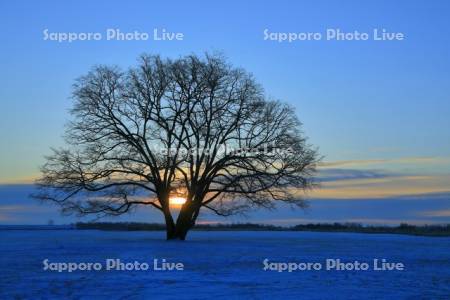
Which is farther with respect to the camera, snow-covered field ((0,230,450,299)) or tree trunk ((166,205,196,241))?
tree trunk ((166,205,196,241))

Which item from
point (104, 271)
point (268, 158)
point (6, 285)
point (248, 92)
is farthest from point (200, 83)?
point (6, 285)

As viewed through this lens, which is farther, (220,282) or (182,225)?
(182,225)

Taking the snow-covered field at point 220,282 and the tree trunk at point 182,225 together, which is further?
the tree trunk at point 182,225

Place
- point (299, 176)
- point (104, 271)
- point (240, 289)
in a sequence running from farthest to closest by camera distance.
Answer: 1. point (299, 176)
2. point (104, 271)
3. point (240, 289)

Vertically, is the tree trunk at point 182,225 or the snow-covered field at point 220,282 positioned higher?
the tree trunk at point 182,225

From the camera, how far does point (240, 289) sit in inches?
583

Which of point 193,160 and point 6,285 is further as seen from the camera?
point 193,160

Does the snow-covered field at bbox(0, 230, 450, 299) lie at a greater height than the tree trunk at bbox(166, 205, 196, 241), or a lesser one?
lesser

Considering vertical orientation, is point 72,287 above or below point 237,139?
below

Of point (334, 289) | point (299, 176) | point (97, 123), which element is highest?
point (97, 123)

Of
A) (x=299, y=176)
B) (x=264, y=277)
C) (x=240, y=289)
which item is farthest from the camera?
(x=299, y=176)

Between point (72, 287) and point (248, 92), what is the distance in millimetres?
26477

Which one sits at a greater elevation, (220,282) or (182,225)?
(182,225)

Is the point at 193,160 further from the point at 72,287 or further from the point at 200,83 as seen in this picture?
the point at 72,287
